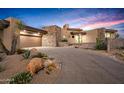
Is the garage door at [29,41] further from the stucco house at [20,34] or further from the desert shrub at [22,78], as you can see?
the desert shrub at [22,78]

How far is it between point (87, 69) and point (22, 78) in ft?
5.93

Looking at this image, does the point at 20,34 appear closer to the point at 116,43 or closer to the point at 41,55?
the point at 41,55

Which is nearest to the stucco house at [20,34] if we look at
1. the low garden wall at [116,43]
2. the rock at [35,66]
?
the rock at [35,66]

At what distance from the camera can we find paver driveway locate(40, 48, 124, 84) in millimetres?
3078

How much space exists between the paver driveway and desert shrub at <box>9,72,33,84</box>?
0.70m

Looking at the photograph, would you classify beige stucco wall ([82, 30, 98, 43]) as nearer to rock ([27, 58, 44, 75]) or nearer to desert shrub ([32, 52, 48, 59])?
desert shrub ([32, 52, 48, 59])

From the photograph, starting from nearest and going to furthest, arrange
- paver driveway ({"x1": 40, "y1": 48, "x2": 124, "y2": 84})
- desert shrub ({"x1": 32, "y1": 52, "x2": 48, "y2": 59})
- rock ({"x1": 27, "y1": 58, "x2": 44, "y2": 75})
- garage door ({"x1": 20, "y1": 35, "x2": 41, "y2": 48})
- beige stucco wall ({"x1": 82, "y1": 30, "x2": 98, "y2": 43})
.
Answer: paver driveway ({"x1": 40, "y1": 48, "x2": 124, "y2": 84})
rock ({"x1": 27, "y1": 58, "x2": 44, "y2": 75})
desert shrub ({"x1": 32, "y1": 52, "x2": 48, "y2": 59})
garage door ({"x1": 20, "y1": 35, "x2": 41, "y2": 48})
beige stucco wall ({"x1": 82, "y1": 30, "x2": 98, "y2": 43})

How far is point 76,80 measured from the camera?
3047 mm

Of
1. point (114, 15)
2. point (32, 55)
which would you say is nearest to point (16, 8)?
point (32, 55)

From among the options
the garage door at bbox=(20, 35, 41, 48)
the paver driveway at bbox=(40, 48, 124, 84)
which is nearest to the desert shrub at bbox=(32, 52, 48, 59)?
the paver driveway at bbox=(40, 48, 124, 84)

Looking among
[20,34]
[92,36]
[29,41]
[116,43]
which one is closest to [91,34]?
[92,36]
